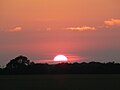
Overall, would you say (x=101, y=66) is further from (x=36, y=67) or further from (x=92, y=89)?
(x=92, y=89)

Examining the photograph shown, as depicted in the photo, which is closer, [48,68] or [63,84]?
[63,84]

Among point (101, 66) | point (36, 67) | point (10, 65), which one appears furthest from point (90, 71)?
point (10, 65)

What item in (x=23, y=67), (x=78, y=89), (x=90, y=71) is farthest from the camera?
(x=23, y=67)

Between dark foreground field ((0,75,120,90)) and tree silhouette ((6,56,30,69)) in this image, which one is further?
tree silhouette ((6,56,30,69))

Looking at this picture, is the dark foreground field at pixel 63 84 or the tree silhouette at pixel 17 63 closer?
the dark foreground field at pixel 63 84

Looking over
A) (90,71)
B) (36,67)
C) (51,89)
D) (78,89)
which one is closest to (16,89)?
(51,89)

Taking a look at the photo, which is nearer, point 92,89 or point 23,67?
point 92,89

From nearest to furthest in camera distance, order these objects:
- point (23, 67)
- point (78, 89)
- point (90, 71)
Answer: point (78, 89)
point (90, 71)
point (23, 67)

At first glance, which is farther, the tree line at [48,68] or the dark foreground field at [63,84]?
the tree line at [48,68]

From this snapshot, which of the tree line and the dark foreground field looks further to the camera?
the tree line

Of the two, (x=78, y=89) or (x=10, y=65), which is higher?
(x=10, y=65)

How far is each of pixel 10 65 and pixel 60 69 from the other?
1576 cm

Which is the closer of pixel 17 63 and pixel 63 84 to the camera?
pixel 63 84

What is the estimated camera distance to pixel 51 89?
43.4 meters
